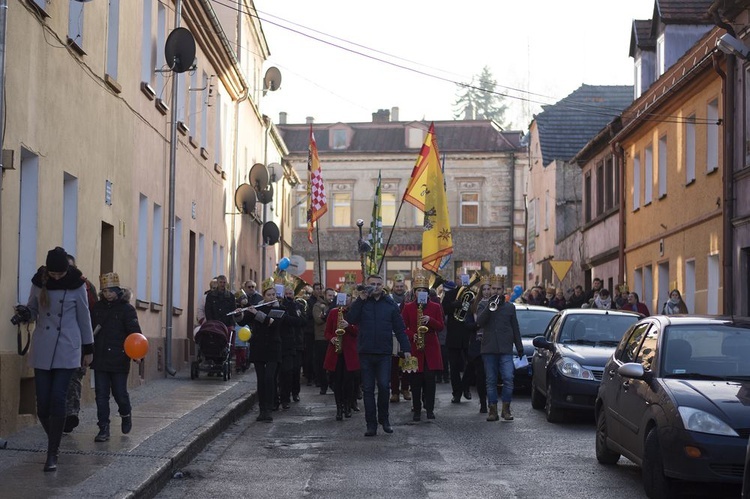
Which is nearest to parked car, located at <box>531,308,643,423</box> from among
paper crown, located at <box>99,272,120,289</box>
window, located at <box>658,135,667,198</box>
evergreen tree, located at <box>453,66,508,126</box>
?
paper crown, located at <box>99,272,120,289</box>

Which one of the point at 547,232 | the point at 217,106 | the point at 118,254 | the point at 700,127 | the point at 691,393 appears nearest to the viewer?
the point at 691,393

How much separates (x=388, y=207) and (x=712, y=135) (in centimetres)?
4778

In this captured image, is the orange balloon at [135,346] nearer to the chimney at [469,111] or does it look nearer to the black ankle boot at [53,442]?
the black ankle boot at [53,442]

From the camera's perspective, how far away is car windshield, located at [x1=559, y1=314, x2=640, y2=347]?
714 inches

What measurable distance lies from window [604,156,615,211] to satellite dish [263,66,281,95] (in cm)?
1174

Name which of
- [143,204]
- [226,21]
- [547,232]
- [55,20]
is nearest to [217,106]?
[226,21]

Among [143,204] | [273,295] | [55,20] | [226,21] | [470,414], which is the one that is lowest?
[470,414]

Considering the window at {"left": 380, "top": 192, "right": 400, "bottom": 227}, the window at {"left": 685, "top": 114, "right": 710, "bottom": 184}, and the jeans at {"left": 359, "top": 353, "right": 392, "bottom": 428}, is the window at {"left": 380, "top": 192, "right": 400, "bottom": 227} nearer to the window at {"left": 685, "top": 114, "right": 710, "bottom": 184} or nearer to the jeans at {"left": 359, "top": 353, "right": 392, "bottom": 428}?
the window at {"left": 685, "top": 114, "right": 710, "bottom": 184}

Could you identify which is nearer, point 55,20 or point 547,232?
point 55,20

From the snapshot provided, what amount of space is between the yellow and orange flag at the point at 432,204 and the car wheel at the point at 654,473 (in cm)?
1968

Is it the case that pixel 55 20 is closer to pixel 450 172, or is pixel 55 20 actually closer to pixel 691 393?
pixel 691 393

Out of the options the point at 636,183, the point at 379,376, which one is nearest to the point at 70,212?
the point at 379,376

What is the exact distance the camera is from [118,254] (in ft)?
65.8

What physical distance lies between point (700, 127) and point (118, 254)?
1372 cm
